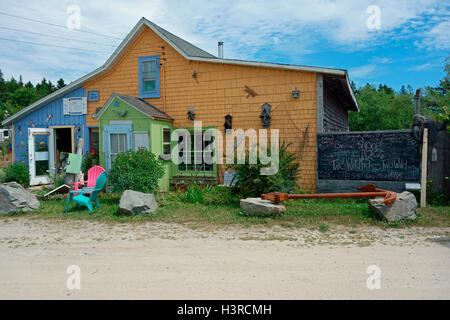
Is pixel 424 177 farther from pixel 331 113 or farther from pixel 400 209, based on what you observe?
pixel 331 113

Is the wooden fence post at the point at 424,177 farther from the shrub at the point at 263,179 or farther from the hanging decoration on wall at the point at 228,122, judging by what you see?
the hanging decoration on wall at the point at 228,122

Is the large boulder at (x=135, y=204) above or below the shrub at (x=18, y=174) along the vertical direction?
below

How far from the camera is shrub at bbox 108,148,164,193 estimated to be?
9039mm

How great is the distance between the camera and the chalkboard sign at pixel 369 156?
8.64 meters

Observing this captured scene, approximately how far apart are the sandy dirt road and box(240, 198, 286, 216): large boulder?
0.91 m

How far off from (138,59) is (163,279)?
1010cm

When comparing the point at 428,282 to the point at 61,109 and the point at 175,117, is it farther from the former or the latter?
the point at 61,109

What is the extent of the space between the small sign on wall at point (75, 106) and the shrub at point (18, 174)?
106 inches

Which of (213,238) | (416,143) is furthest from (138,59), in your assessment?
(416,143)

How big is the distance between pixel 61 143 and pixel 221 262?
41.2 ft

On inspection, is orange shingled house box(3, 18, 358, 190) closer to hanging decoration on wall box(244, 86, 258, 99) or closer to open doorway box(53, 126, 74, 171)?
hanging decoration on wall box(244, 86, 258, 99)

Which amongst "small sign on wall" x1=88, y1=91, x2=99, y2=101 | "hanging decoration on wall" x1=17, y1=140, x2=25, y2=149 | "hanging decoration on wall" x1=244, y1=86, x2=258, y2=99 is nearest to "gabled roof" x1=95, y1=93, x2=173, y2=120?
"small sign on wall" x1=88, y1=91, x2=99, y2=101

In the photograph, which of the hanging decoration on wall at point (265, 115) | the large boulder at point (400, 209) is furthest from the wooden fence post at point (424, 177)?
the hanging decoration on wall at point (265, 115)
